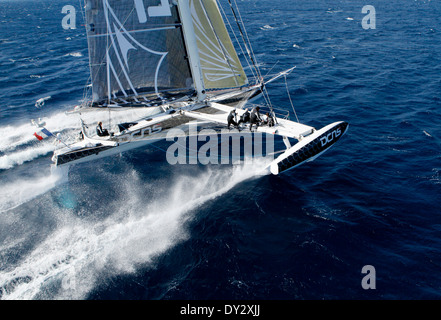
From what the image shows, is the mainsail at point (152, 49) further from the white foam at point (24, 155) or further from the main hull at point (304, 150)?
the main hull at point (304, 150)

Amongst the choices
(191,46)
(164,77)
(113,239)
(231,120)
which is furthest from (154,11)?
(113,239)

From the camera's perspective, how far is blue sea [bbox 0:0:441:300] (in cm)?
1293

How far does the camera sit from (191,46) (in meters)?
18.6

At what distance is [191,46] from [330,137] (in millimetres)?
9584

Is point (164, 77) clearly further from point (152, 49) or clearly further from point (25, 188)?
point (25, 188)

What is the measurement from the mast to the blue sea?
5.21 metres

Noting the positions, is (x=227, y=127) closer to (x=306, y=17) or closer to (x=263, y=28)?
(x=263, y=28)

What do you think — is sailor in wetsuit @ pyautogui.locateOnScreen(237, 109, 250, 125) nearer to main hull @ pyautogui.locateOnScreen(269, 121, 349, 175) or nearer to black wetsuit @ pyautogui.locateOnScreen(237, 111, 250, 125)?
black wetsuit @ pyautogui.locateOnScreen(237, 111, 250, 125)

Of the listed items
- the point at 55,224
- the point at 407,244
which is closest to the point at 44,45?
the point at 55,224

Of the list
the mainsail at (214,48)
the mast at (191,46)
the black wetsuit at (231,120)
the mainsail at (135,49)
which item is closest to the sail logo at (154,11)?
the mainsail at (135,49)

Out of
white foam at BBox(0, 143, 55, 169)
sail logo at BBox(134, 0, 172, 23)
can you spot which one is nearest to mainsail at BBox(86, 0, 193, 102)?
sail logo at BBox(134, 0, 172, 23)

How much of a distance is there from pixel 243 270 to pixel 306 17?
68835mm

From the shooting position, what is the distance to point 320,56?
138ft

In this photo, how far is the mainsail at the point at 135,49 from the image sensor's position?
1773 centimetres
